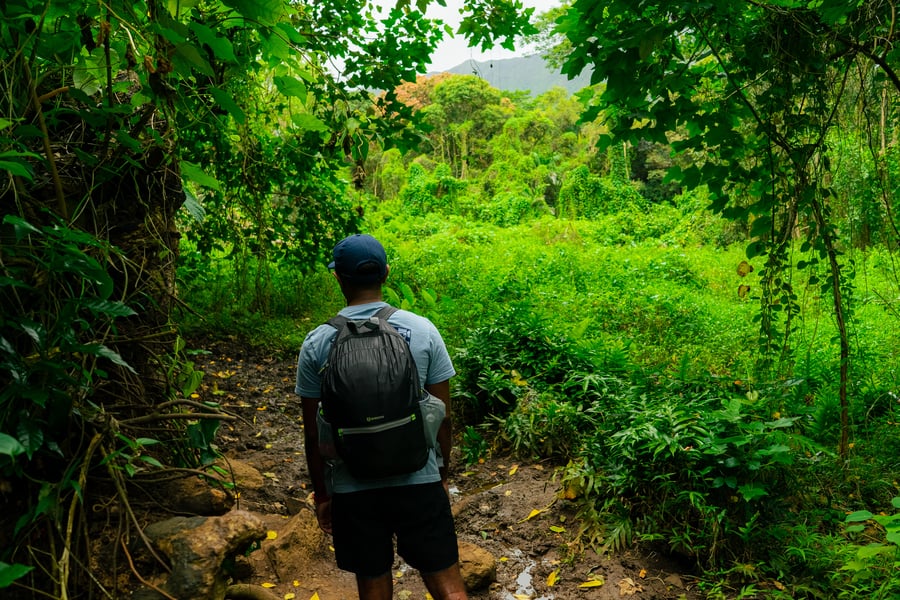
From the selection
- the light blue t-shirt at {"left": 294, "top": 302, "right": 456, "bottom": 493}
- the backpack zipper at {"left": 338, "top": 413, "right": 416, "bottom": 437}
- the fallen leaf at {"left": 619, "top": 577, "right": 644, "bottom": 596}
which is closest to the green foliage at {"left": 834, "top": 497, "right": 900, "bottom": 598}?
the fallen leaf at {"left": 619, "top": 577, "right": 644, "bottom": 596}

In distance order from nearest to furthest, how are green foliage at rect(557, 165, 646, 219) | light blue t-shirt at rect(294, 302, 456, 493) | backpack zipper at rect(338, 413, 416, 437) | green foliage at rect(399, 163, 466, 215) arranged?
backpack zipper at rect(338, 413, 416, 437) < light blue t-shirt at rect(294, 302, 456, 493) < green foliage at rect(557, 165, 646, 219) < green foliage at rect(399, 163, 466, 215)

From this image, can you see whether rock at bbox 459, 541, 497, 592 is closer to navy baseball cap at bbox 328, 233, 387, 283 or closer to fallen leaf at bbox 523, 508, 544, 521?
fallen leaf at bbox 523, 508, 544, 521

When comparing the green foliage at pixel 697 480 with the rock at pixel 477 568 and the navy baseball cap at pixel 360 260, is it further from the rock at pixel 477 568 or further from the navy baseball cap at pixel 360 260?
the navy baseball cap at pixel 360 260

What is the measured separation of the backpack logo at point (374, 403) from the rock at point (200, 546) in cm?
69

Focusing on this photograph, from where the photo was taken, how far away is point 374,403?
1.71 metres

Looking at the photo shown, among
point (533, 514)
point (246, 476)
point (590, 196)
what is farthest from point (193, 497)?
point (590, 196)

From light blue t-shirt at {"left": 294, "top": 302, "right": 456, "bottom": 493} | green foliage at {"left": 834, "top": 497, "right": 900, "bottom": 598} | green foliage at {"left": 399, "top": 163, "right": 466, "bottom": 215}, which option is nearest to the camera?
light blue t-shirt at {"left": 294, "top": 302, "right": 456, "bottom": 493}

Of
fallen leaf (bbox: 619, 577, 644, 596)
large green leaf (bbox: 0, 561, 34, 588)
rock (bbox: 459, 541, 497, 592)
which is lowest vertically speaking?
fallen leaf (bbox: 619, 577, 644, 596)

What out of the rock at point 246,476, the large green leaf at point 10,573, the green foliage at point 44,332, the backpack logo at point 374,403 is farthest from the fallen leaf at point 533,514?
the large green leaf at point 10,573

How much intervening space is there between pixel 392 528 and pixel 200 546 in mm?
723

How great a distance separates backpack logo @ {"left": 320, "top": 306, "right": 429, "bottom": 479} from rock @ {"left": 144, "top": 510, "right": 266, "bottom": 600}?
69cm

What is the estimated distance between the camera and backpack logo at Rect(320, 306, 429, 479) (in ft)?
5.62

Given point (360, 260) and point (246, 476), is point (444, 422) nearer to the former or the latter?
point (360, 260)

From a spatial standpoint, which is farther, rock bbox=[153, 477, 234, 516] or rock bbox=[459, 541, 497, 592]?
rock bbox=[459, 541, 497, 592]
